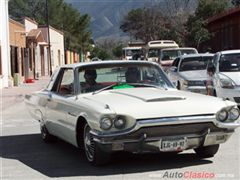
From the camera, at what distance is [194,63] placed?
63.7 feet

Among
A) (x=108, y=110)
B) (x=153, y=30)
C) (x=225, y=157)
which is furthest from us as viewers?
(x=153, y=30)

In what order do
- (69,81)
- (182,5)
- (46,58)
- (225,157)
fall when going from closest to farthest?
1. (225,157)
2. (69,81)
3. (46,58)
4. (182,5)

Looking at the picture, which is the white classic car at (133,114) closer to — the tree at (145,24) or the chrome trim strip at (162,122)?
the chrome trim strip at (162,122)

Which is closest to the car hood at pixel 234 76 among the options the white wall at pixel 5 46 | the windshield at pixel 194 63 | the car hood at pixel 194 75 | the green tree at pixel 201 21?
the car hood at pixel 194 75

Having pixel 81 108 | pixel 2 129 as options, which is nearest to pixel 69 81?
pixel 81 108

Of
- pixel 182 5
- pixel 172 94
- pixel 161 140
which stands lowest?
pixel 161 140

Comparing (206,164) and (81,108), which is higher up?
(81,108)

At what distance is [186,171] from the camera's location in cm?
728

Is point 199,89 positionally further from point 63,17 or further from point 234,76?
point 63,17

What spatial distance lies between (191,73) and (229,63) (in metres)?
3.48

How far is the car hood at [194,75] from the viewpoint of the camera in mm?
17609

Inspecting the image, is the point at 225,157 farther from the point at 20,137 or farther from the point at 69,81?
the point at 20,137

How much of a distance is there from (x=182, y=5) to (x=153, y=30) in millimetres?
7596

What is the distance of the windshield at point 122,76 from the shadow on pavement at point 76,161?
110 cm
